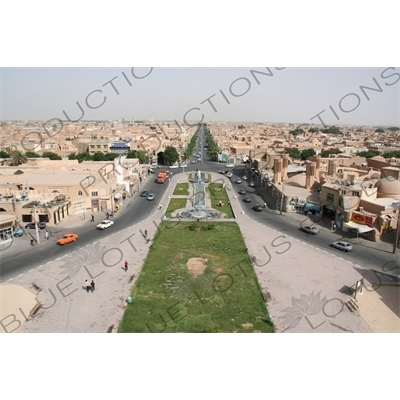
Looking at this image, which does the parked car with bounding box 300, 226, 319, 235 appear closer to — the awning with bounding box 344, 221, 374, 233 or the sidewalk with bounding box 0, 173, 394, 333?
the awning with bounding box 344, 221, 374, 233

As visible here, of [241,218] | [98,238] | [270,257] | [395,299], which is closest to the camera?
[395,299]

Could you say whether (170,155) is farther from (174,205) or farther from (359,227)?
(359,227)

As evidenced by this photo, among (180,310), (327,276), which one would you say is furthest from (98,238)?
(327,276)

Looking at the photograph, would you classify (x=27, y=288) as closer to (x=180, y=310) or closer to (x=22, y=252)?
(x=22, y=252)

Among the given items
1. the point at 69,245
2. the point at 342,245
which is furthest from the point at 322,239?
the point at 69,245

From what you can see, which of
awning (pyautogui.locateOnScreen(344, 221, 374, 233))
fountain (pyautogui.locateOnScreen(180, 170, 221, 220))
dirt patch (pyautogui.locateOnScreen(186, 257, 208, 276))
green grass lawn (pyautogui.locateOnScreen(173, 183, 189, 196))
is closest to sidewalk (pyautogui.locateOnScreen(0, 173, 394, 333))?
dirt patch (pyautogui.locateOnScreen(186, 257, 208, 276))

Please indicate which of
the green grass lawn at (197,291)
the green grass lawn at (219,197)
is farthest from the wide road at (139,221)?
the green grass lawn at (197,291)

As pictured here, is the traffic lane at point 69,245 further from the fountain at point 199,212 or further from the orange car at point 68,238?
the fountain at point 199,212
